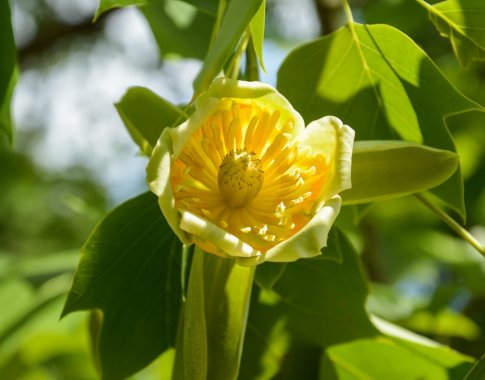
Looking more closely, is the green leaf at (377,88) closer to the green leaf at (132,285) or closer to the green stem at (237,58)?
the green stem at (237,58)

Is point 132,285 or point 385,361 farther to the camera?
point 385,361

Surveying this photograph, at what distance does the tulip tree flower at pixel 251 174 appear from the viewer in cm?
108

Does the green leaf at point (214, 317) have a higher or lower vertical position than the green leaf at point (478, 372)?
higher

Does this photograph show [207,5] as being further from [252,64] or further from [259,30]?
[259,30]

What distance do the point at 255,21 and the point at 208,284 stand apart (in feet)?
1.38

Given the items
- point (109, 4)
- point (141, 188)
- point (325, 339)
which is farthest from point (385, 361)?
point (141, 188)

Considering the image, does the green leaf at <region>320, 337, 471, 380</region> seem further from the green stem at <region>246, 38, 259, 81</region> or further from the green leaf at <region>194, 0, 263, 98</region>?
the green leaf at <region>194, 0, 263, 98</region>

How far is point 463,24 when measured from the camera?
1414 millimetres

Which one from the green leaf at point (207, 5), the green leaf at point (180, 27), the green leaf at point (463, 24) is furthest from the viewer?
the green leaf at point (180, 27)

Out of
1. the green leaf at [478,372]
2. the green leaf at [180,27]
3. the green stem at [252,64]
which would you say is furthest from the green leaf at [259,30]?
the green leaf at [180,27]

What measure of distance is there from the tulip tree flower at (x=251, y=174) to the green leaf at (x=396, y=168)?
0.06 m

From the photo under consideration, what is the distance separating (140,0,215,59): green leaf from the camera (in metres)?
2.05

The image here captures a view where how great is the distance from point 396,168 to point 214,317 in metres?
0.37

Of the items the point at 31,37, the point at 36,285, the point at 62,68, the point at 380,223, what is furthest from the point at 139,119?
the point at 62,68
